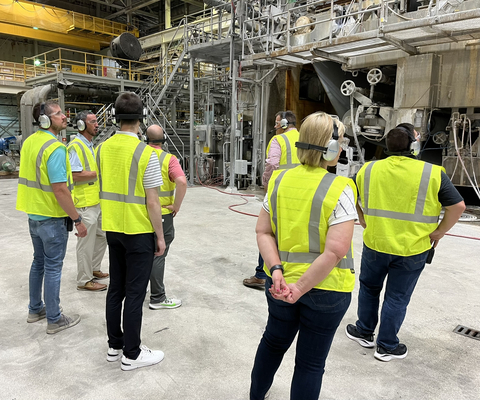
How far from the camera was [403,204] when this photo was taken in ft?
8.87

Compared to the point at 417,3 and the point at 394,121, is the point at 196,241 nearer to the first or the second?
the point at 394,121

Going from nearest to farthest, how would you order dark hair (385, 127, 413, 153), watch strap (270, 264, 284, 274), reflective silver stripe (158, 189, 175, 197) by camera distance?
watch strap (270, 264, 284, 274), dark hair (385, 127, 413, 153), reflective silver stripe (158, 189, 175, 197)

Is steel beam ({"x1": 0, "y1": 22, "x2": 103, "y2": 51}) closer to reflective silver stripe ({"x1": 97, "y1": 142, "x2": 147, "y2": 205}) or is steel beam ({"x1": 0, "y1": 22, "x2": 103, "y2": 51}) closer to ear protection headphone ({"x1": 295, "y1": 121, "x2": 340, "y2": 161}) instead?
reflective silver stripe ({"x1": 97, "y1": 142, "x2": 147, "y2": 205})

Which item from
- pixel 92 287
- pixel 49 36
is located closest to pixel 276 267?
pixel 92 287

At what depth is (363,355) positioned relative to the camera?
2.95m

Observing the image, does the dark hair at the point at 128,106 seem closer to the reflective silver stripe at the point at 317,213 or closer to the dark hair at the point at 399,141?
the reflective silver stripe at the point at 317,213

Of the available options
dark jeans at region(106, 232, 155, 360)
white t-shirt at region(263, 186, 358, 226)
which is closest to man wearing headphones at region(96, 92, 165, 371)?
dark jeans at region(106, 232, 155, 360)

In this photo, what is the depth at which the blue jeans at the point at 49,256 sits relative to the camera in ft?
9.98

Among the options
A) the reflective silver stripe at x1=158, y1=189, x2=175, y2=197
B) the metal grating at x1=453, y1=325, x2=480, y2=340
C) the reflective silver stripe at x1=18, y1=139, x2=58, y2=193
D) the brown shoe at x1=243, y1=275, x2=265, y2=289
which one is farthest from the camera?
the brown shoe at x1=243, y1=275, x2=265, y2=289

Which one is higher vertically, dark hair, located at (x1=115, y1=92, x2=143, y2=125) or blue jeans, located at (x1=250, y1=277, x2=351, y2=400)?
dark hair, located at (x1=115, y1=92, x2=143, y2=125)

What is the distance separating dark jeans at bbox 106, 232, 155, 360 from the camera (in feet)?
8.31

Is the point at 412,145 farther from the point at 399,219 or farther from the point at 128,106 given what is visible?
the point at 128,106

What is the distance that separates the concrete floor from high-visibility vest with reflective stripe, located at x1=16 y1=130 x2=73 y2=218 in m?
1.12

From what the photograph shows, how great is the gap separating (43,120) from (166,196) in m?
1.23
